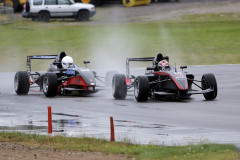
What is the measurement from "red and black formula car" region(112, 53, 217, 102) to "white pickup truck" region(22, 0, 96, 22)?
31.0 m

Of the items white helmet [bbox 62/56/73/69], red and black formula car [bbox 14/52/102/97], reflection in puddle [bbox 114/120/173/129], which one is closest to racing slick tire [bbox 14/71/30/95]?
red and black formula car [bbox 14/52/102/97]

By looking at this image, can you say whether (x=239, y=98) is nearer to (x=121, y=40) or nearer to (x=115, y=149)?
(x=115, y=149)

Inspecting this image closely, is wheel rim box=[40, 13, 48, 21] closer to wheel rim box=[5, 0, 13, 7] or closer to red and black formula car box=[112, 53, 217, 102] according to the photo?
wheel rim box=[5, 0, 13, 7]

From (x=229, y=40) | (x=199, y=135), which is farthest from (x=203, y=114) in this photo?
(x=229, y=40)

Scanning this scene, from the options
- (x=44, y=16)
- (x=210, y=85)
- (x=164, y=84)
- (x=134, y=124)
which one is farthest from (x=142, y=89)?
Result: (x=44, y=16)

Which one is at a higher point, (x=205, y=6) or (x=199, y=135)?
(x=205, y=6)

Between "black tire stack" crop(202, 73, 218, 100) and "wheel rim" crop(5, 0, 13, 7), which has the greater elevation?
"wheel rim" crop(5, 0, 13, 7)

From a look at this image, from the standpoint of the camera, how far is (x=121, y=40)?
4472cm

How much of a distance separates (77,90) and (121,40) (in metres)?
23.9

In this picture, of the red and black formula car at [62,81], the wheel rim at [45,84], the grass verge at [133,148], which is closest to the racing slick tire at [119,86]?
the red and black formula car at [62,81]

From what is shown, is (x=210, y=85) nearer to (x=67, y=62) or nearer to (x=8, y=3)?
(x=67, y=62)

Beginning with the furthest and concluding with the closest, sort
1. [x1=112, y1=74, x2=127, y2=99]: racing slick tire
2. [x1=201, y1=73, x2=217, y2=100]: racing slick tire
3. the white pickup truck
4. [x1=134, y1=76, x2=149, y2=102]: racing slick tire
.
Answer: the white pickup truck, [x1=112, y1=74, x2=127, y2=99]: racing slick tire, [x1=201, y1=73, x2=217, y2=100]: racing slick tire, [x1=134, y1=76, x2=149, y2=102]: racing slick tire

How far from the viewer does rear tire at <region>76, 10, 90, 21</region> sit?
5161 centimetres

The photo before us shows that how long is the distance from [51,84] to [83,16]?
31803 millimetres
